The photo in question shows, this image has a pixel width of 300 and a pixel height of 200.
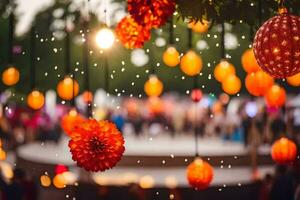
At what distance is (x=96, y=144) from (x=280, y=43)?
131cm

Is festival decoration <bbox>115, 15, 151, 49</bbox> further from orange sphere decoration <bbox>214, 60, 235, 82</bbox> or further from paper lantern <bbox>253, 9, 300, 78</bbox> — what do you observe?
orange sphere decoration <bbox>214, 60, 235, 82</bbox>

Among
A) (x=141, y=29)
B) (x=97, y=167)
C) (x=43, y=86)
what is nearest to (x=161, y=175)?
(x=43, y=86)

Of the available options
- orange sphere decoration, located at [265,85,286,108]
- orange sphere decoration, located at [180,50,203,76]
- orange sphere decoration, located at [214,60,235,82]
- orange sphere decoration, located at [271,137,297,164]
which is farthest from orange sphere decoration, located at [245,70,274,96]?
orange sphere decoration, located at [265,85,286,108]

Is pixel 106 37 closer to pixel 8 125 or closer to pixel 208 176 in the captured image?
pixel 208 176

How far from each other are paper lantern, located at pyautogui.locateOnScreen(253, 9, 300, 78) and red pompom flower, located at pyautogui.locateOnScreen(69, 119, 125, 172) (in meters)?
1.07

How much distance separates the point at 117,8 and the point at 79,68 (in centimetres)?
651

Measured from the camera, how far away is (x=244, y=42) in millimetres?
15195

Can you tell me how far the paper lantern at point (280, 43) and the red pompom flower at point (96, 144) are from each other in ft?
3.51

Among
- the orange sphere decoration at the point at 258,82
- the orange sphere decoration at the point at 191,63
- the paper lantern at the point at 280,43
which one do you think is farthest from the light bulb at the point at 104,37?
the paper lantern at the point at 280,43

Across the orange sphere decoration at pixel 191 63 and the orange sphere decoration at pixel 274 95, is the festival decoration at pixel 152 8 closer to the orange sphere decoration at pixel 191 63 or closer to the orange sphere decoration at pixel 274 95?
the orange sphere decoration at pixel 191 63

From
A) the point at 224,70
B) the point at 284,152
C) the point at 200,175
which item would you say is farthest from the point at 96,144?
the point at 224,70

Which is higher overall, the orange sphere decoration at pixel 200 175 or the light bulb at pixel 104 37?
the light bulb at pixel 104 37

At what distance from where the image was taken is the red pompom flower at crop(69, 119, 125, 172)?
475cm

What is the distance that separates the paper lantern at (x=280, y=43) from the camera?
429 centimetres
